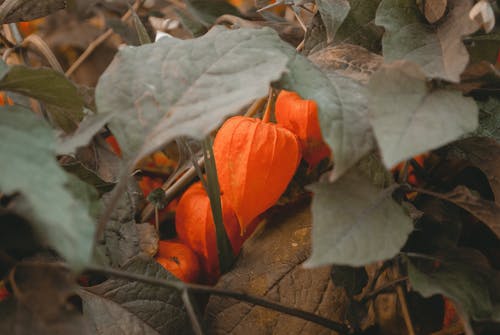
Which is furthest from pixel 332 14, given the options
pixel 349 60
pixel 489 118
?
pixel 489 118

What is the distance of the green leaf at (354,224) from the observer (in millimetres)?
278

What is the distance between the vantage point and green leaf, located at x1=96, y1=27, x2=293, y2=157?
302mm

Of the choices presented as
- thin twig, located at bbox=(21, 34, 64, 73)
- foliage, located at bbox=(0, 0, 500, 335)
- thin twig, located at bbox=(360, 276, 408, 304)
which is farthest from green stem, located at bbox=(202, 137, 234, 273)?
thin twig, located at bbox=(21, 34, 64, 73)

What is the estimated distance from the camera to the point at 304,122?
408 millimetres

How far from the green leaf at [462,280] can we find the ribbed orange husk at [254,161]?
11cm

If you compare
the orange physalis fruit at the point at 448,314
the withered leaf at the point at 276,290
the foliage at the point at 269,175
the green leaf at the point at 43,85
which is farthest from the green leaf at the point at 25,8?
the orange physalis fruit at the point at 448,314

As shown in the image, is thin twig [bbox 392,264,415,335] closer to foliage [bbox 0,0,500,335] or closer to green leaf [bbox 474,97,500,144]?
foliage [bbox 0,0,500,335]

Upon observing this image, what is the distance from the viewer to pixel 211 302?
41 cm

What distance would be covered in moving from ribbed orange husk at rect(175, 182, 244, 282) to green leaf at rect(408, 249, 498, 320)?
0.16 m

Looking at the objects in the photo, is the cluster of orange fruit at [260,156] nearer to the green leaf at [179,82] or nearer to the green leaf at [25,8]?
the green leaf at [179,82]

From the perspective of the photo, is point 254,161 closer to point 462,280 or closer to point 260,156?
point 260,156

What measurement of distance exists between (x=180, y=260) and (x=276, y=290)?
0.09 metres

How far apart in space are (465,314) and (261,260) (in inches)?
6.5

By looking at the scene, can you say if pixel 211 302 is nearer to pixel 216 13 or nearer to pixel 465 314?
pixel 465 314
